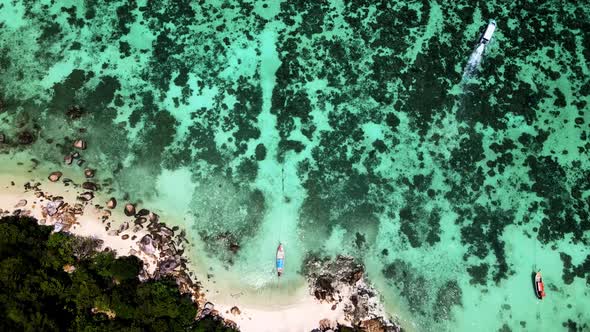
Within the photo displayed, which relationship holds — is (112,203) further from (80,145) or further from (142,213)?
(80,145)

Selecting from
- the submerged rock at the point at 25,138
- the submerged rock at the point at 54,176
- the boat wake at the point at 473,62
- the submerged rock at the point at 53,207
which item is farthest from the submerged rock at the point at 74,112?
the boat wake at the point at 473,62

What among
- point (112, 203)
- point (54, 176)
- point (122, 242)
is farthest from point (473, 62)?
point (54, 176)

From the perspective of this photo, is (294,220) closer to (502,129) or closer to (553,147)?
(502,129)

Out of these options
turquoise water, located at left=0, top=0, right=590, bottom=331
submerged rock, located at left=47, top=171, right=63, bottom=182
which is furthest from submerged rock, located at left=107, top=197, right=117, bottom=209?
submerged rock, located at left=47, top=171, right=63, bottom=182

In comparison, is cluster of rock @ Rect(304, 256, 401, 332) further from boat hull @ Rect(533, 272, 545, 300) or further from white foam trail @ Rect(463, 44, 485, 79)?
white foam trail @ Rect(463, 44, 485, 79)

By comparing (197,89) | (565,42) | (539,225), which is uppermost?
(565,42)

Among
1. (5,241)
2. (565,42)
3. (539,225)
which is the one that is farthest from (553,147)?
(5,241)
